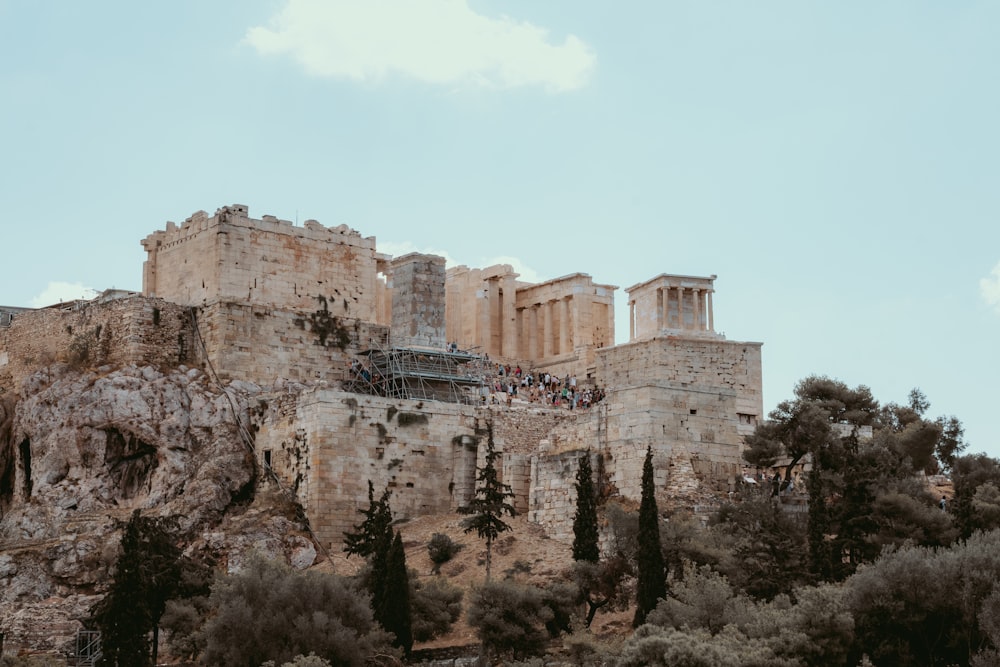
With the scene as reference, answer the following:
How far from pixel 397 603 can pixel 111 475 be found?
494 inches

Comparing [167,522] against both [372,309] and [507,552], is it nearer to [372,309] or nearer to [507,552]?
[507,552]

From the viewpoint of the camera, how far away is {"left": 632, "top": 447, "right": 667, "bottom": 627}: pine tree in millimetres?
35594

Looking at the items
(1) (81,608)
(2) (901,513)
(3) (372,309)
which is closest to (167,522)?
(1) (81,608)

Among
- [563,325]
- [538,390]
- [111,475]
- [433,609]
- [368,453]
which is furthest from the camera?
[563,325]

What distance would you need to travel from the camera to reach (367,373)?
49875 millimetres

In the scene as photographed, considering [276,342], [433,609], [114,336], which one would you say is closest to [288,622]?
[433,609]

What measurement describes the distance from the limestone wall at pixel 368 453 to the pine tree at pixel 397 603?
7.42 metres

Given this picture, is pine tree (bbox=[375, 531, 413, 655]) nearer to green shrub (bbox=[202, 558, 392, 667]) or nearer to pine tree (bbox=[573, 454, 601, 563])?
green shrub (bbox=[202, 558, 392, 667])

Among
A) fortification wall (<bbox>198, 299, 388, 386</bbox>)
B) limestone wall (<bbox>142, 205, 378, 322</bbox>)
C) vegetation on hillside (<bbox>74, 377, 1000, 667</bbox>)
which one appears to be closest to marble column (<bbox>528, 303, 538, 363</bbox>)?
limestone wall (<bbox>142, 205, 378, 322</bbox>)

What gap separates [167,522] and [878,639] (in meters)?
17.4

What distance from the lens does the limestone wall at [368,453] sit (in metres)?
45.1

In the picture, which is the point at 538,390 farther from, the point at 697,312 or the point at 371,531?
the point at 371,531

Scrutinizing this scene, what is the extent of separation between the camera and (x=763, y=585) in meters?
36.7

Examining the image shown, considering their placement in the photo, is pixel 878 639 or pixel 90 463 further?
pixel 90 463
